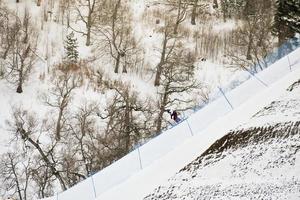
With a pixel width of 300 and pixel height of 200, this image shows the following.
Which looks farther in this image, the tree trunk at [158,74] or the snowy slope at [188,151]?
the tree trunk at [158,74]

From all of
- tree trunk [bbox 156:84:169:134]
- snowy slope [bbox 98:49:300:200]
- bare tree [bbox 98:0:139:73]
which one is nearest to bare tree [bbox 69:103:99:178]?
tree trunk [bbox 156:84:169:134]

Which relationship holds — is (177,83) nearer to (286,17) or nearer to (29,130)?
(286,17)

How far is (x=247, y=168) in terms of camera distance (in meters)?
10.8

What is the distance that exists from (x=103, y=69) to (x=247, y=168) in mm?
23948

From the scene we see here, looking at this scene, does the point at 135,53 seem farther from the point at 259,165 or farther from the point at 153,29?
the point at 259,165

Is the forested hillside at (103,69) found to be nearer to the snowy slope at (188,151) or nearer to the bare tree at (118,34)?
the bare tree at (118,34)

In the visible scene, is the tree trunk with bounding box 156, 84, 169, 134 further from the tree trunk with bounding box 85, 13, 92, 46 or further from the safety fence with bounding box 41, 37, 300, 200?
the safety fence with bounding box 41, 37, 300, 200

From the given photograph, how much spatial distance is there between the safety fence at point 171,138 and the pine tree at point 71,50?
813 inches

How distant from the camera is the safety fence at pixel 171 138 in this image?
12141 mm

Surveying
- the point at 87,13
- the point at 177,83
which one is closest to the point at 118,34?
the point at 87,13

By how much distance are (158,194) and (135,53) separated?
25.4 m

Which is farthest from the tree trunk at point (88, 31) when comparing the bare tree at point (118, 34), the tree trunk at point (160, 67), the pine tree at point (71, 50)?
the tree trunk at point (160, 67)

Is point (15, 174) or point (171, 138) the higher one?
point (171, 138)

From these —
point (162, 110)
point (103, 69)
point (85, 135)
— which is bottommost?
point (85, 135)
